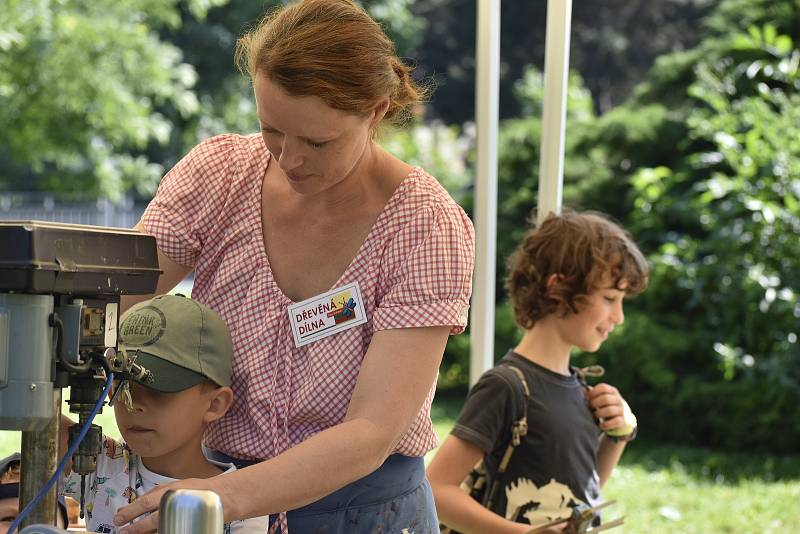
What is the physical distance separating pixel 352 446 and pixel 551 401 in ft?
4.22

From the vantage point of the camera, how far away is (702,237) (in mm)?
7730

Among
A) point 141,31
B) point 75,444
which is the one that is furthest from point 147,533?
point 141,31

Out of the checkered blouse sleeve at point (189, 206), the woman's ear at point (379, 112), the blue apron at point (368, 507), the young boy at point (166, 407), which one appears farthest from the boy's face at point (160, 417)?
the woman's ear at point (379, 112)

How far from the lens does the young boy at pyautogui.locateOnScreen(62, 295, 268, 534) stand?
5.90ft

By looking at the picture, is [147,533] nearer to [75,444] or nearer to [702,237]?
[75,444]

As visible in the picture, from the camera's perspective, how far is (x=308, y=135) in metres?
1.72

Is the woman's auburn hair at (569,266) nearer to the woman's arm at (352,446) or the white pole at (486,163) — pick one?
the white pole at (486,163)

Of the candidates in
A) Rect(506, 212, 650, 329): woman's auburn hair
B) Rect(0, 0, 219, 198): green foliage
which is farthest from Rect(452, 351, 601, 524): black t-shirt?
Rect(0, 0, 219, 198): green foliage

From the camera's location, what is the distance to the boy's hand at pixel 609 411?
9.47 feet

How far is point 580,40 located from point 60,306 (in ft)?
70.0

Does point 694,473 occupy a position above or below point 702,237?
below

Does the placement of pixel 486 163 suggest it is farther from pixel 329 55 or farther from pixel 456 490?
pixel 329 55

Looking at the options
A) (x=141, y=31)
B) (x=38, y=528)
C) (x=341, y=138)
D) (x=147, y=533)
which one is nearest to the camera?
(x=38, y=528)

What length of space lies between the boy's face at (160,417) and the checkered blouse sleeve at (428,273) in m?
0.32
